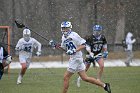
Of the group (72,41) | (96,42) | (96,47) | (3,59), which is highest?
(72,41)

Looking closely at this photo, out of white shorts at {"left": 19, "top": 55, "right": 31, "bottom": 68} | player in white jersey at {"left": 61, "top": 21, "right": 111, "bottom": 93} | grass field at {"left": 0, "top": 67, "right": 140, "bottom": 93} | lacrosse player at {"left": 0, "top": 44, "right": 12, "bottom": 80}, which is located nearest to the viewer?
player in white jersey at {"left": 61, "top": 21, "right": 111, "bottom": 93}

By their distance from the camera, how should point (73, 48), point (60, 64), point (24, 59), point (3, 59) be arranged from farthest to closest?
point (60, 64) < point (24, 59) < point (3, 59) < point (73, 48)

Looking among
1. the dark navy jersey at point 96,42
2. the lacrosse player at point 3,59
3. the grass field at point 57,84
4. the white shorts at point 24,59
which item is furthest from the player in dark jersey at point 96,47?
the lacrosse player at point 3,59

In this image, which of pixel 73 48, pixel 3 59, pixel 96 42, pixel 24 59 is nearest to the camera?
pixel 73 48

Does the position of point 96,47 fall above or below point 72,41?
below

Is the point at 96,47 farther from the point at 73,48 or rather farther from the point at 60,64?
the point at 60,64

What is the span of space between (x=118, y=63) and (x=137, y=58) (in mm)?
4288

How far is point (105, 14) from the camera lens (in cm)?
4638

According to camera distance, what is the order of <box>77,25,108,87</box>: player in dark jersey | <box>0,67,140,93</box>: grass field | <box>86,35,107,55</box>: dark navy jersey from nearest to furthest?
<box>0,67,140,93</box>: grass field
<box>77,25,108,87</box>: player in dark jersey
<box>86,35,107,55</box>: dark navy jersey

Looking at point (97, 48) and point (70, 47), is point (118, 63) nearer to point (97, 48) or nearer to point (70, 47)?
point (97, 48)

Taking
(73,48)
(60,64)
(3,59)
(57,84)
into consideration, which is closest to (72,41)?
(73,48)

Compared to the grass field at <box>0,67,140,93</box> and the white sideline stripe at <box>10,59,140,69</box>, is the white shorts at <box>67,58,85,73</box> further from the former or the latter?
the white sideline stripe at <box>10,59,140,69</box>

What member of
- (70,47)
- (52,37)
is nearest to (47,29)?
(52,37)

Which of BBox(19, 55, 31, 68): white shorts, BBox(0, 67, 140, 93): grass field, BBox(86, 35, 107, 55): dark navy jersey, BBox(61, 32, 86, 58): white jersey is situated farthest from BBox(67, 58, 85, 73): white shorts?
BBox(19, 55, 31, 68): white shorts
